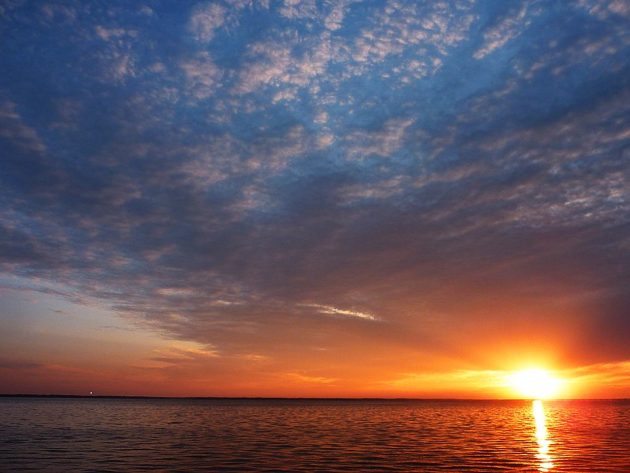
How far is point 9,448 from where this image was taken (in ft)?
154

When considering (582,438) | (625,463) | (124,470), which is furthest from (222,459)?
(582,438)

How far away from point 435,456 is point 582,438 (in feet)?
91.0

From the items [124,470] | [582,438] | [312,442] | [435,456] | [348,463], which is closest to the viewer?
[124,470]

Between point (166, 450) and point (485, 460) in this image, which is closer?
point (485, 460)

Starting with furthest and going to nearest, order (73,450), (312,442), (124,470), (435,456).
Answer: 1. (312,442)
2. (73,450)
3. (435,456)
4. (124,470)

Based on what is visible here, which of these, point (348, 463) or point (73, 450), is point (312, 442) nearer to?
point (348, 463)

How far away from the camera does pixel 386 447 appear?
48.6 m

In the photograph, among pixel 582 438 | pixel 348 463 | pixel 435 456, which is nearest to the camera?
pixel 348 463

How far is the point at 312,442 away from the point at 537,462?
2365 centimetres

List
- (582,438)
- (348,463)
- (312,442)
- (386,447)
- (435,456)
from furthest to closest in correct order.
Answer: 1. (582,438)
2. (312,442)
3. (386,447)
4. (435,456)
5. (348,463)

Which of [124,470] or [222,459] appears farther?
[222,459]

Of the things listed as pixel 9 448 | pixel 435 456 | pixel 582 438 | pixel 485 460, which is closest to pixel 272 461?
pixel 435 456

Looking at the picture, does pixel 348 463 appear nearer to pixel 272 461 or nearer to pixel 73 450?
pixel 272 461

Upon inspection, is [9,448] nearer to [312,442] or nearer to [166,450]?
[166,450]
